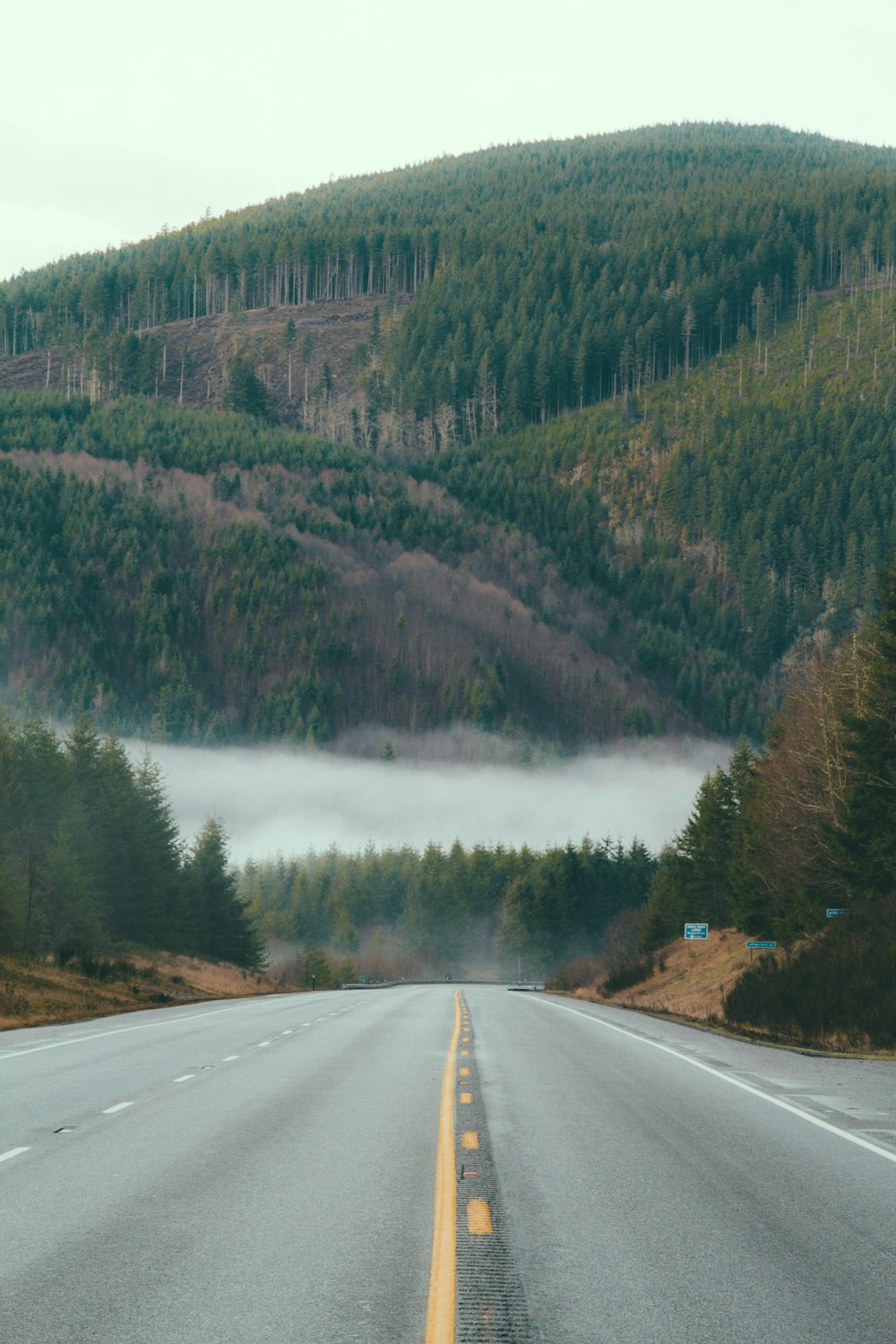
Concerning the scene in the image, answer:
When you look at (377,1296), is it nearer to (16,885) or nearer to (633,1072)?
(633,1072)

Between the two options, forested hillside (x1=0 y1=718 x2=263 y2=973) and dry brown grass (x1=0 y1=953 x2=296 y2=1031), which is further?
forested hillside (x1=0 y1=718 x2=263 y2=973)

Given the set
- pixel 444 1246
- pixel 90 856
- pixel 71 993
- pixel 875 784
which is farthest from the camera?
pixel 90 856

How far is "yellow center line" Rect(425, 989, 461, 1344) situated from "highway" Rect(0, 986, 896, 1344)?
3 cm

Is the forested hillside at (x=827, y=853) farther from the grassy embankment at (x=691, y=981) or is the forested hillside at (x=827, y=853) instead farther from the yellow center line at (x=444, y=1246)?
the yellow center line at (x=444, y=1246)

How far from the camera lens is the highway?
283 inches

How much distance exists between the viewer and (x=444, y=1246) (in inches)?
342

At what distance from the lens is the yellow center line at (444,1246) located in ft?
23.0

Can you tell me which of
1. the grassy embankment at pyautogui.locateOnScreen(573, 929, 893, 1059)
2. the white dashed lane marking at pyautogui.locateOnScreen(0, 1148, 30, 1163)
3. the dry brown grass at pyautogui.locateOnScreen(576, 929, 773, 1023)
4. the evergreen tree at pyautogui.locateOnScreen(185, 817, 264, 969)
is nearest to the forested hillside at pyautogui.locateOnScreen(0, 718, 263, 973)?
the evergreen tree at pyautogui.locateOnScreen(185, 817, 264, 969)

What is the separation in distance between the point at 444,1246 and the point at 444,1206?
1.32 m

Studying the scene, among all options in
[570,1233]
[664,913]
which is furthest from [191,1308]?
[664,913]

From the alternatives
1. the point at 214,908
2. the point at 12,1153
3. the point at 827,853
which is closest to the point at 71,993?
the point at 827,853

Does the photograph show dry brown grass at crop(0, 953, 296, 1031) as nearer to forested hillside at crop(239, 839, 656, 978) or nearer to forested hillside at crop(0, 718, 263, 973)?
forested hillside at crop(0, 718, 263, 973)

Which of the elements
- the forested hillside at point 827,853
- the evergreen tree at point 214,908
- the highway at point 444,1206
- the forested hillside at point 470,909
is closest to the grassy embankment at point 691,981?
the forested hillside at point 827,853

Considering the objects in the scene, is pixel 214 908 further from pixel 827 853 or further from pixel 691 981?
pixel 827 853
